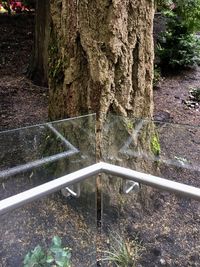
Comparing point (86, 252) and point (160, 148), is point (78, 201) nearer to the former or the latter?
point (86, 252)

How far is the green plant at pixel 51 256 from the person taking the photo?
1354 mm

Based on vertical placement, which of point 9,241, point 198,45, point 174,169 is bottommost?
point 9,241

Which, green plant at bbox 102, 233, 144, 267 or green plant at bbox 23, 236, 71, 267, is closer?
green plant at bbox 23, 236, 71, 267

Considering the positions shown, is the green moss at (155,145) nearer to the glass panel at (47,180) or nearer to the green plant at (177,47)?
the glass panel at (47,180)

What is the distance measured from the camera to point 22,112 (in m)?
3.42

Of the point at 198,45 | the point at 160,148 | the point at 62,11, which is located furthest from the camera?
the point at 198,45

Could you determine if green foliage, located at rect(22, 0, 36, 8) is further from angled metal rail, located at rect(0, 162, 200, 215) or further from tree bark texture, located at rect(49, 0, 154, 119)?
angled metal rail, located at rect(0, 162, 200, 215)

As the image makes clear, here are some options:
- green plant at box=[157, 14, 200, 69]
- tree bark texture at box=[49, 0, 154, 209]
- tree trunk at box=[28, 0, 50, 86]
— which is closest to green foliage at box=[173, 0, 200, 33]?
green plant at box=[157, 14, 200, 69]

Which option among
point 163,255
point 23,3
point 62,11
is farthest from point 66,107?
point 23,3

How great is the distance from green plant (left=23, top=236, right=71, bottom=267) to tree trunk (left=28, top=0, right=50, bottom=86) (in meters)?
2.93

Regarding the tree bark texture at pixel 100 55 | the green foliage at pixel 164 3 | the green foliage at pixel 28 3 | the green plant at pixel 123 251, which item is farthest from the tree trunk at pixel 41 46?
the green plant at pixel 123 251

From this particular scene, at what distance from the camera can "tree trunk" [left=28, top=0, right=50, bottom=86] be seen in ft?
13.0

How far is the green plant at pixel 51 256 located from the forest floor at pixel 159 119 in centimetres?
6

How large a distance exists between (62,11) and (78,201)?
1.01 metres
